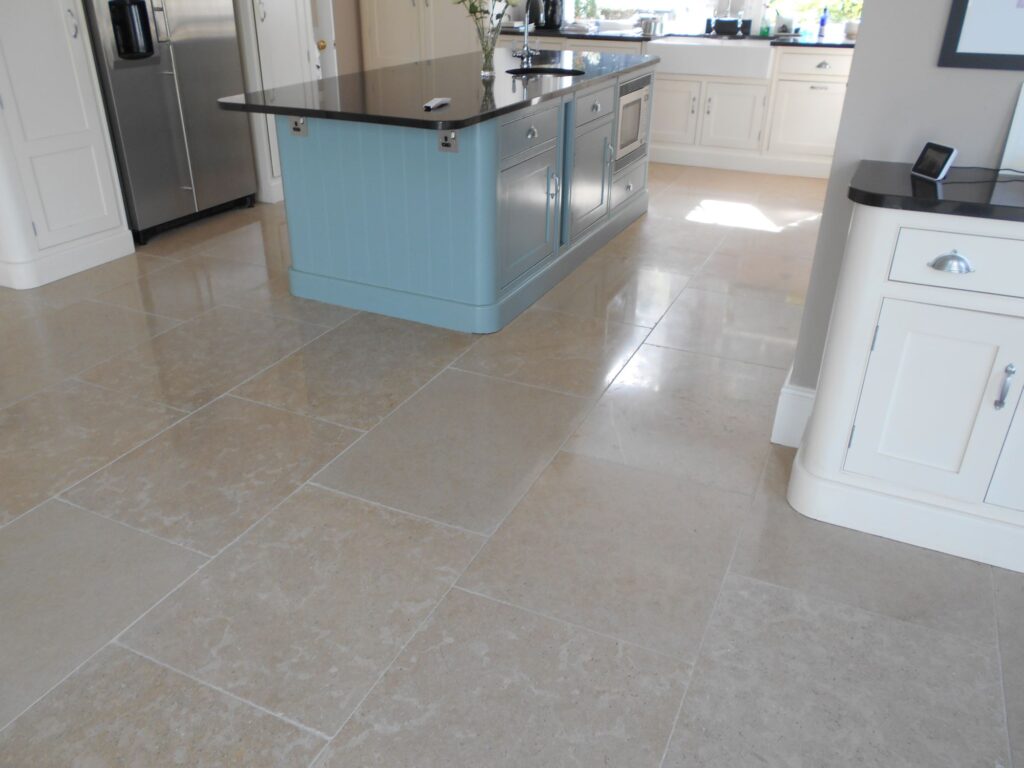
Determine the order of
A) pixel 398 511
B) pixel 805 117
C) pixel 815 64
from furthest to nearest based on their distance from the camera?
1. pixel 805 117
2. pixel 815 64
3. pixel 398 511

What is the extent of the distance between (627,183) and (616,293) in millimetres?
1109

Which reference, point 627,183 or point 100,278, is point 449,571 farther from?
point 627,183

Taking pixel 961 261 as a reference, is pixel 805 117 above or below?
below

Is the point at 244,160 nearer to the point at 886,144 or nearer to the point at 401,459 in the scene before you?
the point at 401,459

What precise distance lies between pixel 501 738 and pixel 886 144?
1786 mm

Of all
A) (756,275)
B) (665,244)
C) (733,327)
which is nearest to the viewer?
(733,327)

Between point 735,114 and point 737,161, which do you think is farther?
point 737,161

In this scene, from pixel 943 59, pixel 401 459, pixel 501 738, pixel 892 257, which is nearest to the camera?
pixel 501 738

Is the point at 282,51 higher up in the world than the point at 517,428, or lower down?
higher up

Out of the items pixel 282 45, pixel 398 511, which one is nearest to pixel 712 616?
pixel 398 511

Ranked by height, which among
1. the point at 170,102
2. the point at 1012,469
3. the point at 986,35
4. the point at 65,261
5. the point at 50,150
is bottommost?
the point at 65,261

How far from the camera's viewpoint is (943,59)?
206 cm

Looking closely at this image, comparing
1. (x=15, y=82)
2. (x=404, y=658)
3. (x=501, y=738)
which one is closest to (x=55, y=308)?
(x=15, y=82)

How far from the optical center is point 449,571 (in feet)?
6.61
